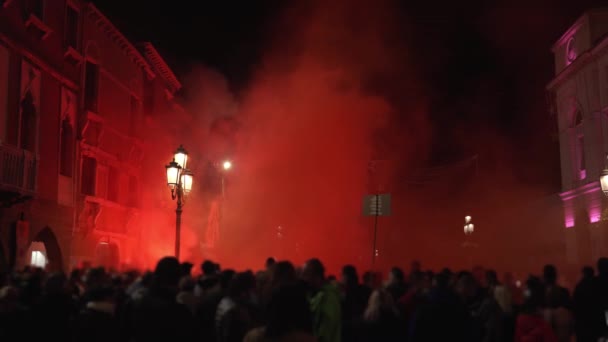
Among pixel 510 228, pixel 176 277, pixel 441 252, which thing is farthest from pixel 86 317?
pixel 510 228

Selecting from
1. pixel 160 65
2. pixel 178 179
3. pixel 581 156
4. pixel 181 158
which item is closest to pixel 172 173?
pixel 178 179

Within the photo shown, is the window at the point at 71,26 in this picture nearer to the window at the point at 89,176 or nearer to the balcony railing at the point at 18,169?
the window at the point at 89,176

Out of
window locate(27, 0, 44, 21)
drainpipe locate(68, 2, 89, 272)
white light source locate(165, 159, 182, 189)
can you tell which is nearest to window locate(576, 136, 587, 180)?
drainpipe locate(68, 2, 89, 272)

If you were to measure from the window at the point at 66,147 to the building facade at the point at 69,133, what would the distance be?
30 mm

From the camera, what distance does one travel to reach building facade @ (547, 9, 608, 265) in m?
30.7

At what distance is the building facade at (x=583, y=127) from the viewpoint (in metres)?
30.7

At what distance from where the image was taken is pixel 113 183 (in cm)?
2462

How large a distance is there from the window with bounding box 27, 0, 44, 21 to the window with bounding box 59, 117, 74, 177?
11.1 ft

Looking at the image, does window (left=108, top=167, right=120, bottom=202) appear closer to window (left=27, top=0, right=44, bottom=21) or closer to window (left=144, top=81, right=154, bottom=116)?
window (left=144, top=81, right=154, bottom=116)

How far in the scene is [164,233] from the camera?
29094 mm

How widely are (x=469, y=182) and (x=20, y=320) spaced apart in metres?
28.0

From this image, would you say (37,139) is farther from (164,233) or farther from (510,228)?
(510,228)

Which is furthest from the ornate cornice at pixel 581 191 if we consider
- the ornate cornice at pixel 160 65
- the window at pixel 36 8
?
the window at pixel 36 8

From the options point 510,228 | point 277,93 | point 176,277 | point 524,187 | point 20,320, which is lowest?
point 20,320
